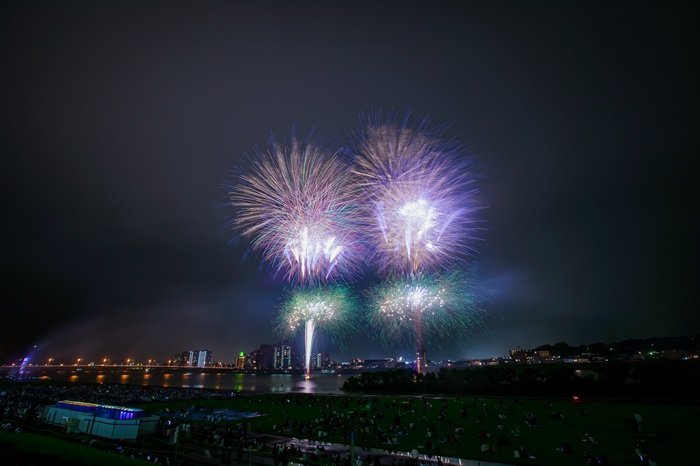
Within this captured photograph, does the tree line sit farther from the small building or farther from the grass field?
the small building

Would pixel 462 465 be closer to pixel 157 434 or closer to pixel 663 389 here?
pixel 157 434

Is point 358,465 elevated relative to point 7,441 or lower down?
lower down

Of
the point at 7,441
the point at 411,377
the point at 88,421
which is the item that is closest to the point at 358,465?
the point at 7,441

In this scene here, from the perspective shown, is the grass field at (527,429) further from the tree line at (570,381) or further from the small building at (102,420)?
the small building at (102,420)

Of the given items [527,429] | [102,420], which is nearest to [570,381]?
[527,429]

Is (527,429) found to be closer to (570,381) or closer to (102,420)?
(570,381)
